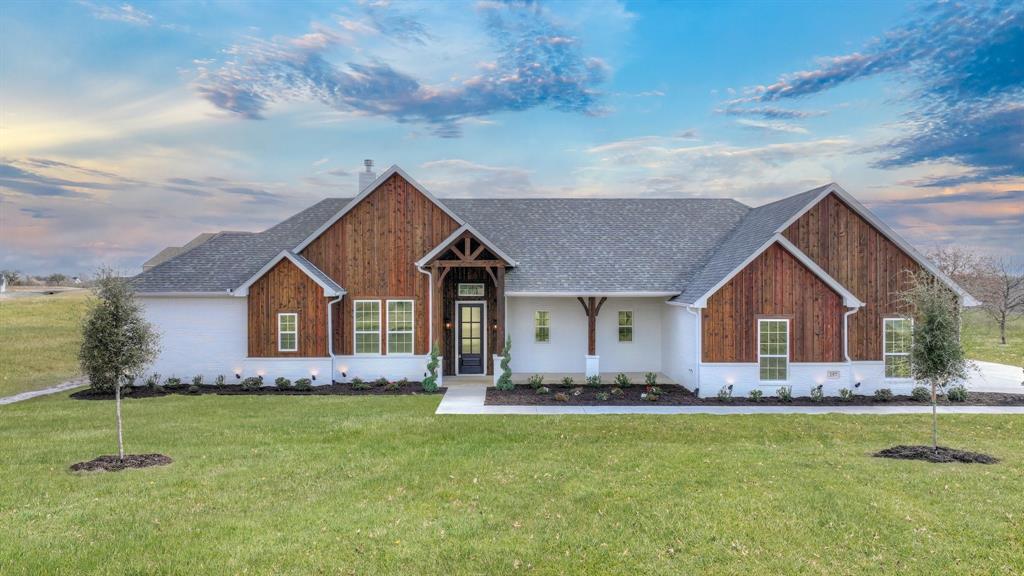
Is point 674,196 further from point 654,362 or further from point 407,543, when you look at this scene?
point 407,543

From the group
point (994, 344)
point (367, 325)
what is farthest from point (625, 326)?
point (994, 344)

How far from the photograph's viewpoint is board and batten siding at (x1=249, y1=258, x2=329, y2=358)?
1861cm

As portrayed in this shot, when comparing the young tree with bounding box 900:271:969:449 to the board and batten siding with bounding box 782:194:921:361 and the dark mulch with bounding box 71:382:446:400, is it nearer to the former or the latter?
the board and batten siding with bounding box 782:194:921:361

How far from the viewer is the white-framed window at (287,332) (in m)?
18.7

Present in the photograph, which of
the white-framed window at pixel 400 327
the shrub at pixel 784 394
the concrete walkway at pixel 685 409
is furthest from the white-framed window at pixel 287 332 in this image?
the shrub at pixel 784 394

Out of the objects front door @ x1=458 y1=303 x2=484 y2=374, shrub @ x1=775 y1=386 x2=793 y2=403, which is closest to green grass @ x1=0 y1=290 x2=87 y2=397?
front door @ x1=458 y1=303 x2=484 y2=374

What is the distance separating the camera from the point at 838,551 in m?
6.81

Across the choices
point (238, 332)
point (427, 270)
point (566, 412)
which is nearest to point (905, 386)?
point (566, 412)

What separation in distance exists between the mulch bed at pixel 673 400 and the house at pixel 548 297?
0.55 m

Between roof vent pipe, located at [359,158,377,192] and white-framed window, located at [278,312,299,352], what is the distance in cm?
641

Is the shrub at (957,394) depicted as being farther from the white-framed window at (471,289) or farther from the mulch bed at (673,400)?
the white-framed window at (471,289)

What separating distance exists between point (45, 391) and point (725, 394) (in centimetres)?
2175

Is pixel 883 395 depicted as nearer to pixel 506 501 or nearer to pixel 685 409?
pixel 685 409

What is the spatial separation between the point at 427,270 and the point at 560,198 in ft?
26.6
